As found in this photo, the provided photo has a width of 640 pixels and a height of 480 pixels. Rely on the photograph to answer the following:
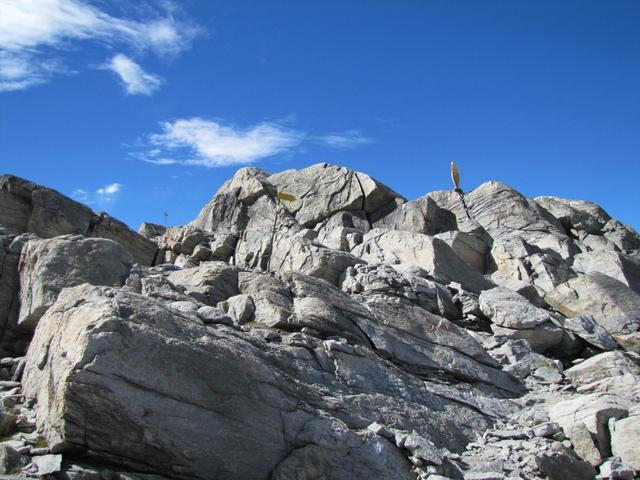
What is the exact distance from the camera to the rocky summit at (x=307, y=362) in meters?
12.7

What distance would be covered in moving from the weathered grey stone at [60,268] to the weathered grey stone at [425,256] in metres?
16.7

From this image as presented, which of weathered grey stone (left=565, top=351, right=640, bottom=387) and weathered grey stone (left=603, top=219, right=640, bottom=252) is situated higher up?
weathered grey stone (left=603, top=219, right=640, bottom=252)

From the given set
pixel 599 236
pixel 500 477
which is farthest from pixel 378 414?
pixel 599 236

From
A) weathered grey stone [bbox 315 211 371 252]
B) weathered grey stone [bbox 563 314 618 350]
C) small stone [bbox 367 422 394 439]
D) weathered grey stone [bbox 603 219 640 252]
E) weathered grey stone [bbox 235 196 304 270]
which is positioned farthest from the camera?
weathered grey stone [bbox 603 219 640 252]

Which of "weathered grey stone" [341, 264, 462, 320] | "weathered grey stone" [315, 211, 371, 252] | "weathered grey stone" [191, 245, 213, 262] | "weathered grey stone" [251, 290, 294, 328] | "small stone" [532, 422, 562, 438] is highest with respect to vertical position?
"weathered grey stone" [315, 211, 371, 252]

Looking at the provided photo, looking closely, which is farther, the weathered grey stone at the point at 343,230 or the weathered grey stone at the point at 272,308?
the weathered grey stone at the point at 343,230

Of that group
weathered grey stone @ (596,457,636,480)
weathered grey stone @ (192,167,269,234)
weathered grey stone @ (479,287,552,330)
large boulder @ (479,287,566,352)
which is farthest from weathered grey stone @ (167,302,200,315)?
weathered grey stone @ (192,167,269,234)

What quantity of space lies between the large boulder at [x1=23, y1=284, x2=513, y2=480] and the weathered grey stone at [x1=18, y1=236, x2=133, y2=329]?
11.7 feet

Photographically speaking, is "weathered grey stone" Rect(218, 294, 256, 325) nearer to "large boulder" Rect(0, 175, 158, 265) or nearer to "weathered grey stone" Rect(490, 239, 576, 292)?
"weathered grey stone" Rect(490, 239, 576, 292)

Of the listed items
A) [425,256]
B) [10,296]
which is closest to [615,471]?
[10,296]

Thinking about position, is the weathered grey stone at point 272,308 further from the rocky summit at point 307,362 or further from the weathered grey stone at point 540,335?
the weathered grey stone at point 540,335

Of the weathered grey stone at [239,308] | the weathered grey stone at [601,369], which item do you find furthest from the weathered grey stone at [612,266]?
the weathered grey stone at [239,308]

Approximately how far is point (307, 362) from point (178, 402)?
5721mm

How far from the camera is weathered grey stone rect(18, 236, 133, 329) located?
19.2m
